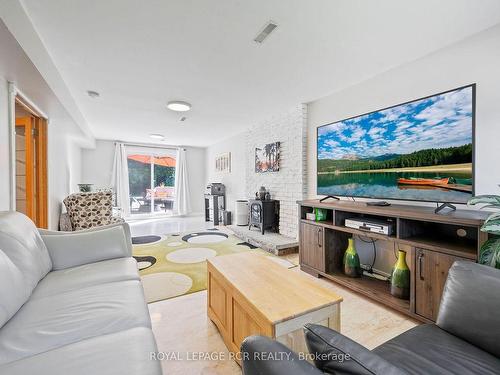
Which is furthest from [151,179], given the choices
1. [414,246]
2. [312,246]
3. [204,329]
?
[414,246]

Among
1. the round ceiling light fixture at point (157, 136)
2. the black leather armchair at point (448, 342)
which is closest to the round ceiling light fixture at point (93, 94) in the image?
the round ceiling light fixture at point (157, 136)

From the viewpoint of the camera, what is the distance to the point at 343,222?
2.49m

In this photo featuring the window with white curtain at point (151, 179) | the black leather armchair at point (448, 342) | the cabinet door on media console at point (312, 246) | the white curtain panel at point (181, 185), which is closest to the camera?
the black leather armchair at point (448, 342)

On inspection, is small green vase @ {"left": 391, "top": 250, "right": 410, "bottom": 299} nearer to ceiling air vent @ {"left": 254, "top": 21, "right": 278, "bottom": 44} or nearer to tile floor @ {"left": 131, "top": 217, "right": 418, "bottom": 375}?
tile floor @ {"left": 131, "top": 217, "right": 418, "bottom": 375}

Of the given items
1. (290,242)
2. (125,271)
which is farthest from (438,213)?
(125,271)

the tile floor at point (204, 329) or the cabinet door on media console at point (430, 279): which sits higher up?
the cabinet door on media console at point (430, 279)

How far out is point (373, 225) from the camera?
2115 mm

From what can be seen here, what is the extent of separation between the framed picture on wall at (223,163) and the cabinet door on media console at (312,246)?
3.67 m

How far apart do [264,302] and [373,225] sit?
1401 millimetres

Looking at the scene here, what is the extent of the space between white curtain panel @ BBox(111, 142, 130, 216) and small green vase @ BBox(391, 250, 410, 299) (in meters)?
6.59

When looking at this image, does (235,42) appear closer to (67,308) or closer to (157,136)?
(67,308)

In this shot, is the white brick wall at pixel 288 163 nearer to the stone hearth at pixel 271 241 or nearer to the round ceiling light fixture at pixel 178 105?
the stone hearth at pixel 271 241

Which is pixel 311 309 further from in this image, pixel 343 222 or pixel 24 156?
pixel 24 156

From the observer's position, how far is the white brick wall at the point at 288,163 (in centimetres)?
353
